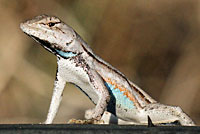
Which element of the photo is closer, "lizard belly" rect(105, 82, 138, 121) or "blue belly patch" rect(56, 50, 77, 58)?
"blue belly patch" rect(56, 50, 77, 58)

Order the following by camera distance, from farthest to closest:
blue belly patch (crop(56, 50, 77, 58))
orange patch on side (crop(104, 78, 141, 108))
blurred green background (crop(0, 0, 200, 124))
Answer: blurred green background (crop(0, 0, 200, 124)) < orange patch on side (crop(104, 78, 141, 108)) < blue belly patch (crop(56, 50, 77, 58))

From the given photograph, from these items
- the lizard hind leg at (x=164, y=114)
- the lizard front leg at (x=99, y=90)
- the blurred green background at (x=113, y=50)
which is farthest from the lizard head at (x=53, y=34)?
the blurred green background at (x=113, y=50)

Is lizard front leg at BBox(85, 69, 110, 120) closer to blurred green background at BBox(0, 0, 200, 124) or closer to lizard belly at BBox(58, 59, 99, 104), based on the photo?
lizard belly at BBox(58, 59, 99, 104)

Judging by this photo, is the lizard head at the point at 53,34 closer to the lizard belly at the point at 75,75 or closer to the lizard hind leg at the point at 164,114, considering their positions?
the lizard belly at the point at 75,75

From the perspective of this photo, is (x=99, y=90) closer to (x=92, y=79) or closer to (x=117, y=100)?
(x=92, y=79)

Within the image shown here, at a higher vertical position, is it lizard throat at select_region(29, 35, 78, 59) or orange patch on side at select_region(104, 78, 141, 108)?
lizard throat at select_region(29, 35, 78, 59)

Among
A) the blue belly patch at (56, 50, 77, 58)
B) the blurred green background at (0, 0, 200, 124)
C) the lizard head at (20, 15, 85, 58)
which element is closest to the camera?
the lizard head at (20, 15, 85, 58)

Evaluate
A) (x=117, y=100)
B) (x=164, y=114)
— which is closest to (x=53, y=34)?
(x=117, y=100)

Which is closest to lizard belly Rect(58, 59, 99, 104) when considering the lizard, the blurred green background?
the lizard
